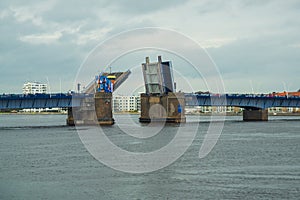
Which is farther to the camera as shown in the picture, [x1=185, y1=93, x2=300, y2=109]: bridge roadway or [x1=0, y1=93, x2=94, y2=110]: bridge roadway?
[x1=185, y1=93, x2=300, y2=109]: bridge roadway

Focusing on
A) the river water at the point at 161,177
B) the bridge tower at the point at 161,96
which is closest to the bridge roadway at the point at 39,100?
the bridge tower at the point at 161,96

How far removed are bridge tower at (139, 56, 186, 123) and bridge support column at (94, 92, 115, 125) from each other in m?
9.96

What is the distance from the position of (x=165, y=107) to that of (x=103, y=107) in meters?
14.9

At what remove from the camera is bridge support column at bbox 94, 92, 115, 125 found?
78.6 metres

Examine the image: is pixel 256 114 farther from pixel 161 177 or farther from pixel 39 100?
pixel 161 177

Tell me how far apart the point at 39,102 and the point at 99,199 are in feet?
174

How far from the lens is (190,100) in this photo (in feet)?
299

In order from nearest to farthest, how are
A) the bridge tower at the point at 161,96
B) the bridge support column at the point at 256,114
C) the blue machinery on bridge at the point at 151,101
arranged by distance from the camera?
the blue machinery on bridge at the point at 151,101 < the bridge tower at the point at 161,96 < the bridge support column at the point at 256,114

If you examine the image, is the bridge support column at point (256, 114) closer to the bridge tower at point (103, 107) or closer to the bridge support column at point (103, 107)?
the bridge tower at point (103, 107)

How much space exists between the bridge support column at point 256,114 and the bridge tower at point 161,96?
57.0 feet

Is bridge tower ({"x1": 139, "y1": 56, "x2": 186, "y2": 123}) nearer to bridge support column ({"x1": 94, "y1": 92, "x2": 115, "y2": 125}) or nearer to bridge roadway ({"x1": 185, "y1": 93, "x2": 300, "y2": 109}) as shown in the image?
bridge roadway ({"x1": 185, "y1": 93, "x2": 300, "y2": 109})

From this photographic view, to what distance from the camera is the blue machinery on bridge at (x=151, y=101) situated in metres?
73.1

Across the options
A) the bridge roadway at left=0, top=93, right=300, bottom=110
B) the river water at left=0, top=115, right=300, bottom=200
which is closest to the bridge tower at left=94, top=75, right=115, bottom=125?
the bridge roadway at left=0, top=93, right=300, bottom=110

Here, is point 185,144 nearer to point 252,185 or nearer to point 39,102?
point 252,185
